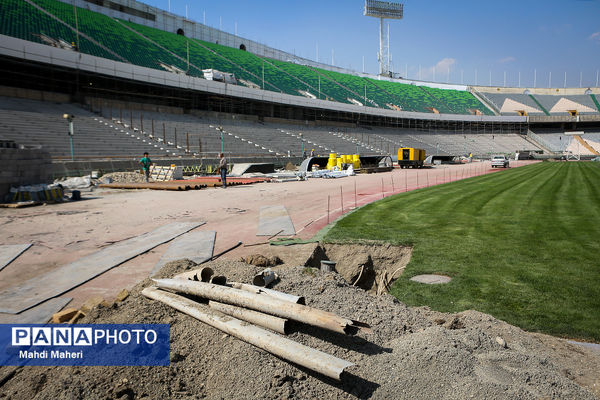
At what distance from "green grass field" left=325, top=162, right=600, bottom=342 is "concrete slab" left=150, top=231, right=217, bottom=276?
290cm

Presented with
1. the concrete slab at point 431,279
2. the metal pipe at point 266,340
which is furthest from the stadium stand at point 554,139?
the metal pipe at point 266,340

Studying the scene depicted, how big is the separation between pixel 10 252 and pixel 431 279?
8658 mm

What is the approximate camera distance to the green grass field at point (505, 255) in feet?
16.0

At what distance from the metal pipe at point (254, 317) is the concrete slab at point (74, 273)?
122 inches

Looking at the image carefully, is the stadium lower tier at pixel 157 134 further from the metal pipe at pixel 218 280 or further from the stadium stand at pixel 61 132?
the metal pipe at pixel 218 280

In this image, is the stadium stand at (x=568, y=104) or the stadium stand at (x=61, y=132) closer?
the stadium stand at (x=61, y=132)

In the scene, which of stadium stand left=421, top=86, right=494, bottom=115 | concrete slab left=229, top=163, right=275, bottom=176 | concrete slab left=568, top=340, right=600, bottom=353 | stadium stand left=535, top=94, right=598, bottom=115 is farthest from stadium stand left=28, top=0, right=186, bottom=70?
stadium stand left=535, top=94, right=598, bottom=115

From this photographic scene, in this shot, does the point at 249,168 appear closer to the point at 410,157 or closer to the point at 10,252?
the point at 410,157

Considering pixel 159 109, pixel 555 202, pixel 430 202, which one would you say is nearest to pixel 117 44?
pixel 159 109

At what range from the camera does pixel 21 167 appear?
15453 mm

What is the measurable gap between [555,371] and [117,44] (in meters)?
53.2

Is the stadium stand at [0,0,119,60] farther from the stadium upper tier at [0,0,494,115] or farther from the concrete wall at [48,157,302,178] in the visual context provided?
the concrete wall at [48,157,302,178]

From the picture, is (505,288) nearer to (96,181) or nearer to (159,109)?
(96,181)

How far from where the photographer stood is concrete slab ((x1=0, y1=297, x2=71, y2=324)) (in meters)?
4.79
